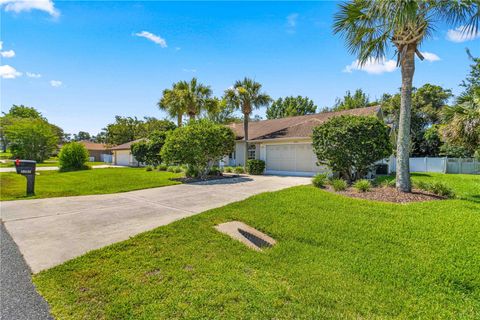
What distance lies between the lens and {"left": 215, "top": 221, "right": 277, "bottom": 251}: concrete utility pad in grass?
4675mm

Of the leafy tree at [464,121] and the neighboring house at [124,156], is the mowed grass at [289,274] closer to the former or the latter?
the leafy tree at [464,121]

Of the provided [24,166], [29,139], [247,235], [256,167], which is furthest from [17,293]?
[29,139]

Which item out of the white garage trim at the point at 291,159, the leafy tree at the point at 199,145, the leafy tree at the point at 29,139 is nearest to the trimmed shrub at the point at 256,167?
the white garage trim at the point at 291,159

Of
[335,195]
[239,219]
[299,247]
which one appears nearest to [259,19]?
[335,195]

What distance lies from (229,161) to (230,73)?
798cm

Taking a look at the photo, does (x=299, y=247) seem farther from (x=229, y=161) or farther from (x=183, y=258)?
(x=229, y=161)

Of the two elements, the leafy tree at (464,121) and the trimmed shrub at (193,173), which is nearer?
the leafy tree at (464,121)

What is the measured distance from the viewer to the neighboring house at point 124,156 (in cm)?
3294

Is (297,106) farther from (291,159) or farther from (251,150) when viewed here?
(291,159)

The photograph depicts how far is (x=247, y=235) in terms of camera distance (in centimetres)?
505

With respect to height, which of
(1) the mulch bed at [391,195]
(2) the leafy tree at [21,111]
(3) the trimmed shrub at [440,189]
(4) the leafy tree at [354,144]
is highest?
(2) the leafy tree at [21,111]

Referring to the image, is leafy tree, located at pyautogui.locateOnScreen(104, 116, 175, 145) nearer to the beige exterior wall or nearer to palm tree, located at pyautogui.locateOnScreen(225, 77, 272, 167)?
the beige exterior wall

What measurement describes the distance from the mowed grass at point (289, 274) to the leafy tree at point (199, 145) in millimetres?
8730

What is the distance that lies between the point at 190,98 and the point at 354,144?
15178 millimetres
